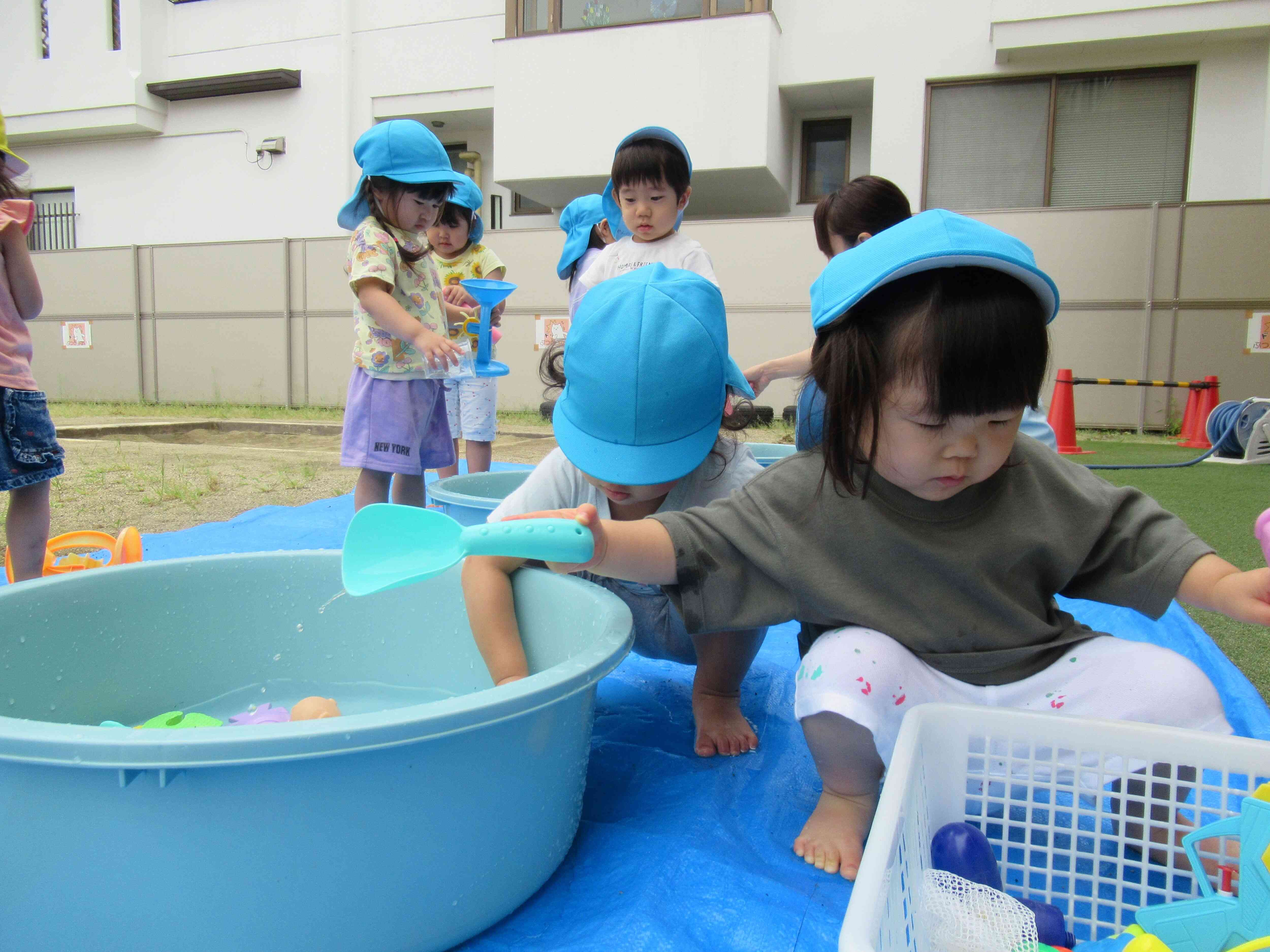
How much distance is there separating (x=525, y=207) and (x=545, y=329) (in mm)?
2711

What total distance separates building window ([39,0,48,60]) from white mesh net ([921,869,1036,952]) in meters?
14.4

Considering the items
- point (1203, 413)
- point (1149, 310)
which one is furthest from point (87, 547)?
point (1149, 310)

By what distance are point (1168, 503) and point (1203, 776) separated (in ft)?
8.44

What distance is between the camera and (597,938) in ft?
2.70

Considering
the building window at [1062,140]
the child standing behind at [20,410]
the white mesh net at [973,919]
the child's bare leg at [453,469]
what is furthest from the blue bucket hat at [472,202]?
the building window at [1062,140]

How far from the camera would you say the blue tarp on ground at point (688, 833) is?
83 centimetres

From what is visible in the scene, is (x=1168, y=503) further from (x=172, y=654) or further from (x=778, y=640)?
(x=172, y=654)

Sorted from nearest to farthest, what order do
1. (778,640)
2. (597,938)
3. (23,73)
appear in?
(597,938) < (778,640) < (23,73)

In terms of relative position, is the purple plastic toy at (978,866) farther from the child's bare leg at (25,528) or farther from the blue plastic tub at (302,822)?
the child's bare leg at (25,528)

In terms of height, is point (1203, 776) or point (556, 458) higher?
point (556, 458)

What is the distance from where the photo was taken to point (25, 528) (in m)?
1.70

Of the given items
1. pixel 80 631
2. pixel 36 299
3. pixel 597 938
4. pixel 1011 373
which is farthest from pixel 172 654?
pixel 1011 373

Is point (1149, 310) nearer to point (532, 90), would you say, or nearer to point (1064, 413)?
point (1064, 413)

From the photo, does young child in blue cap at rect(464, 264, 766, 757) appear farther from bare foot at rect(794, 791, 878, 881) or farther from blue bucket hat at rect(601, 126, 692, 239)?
blue bucket hat at rect(601, 126, 692, 239)
